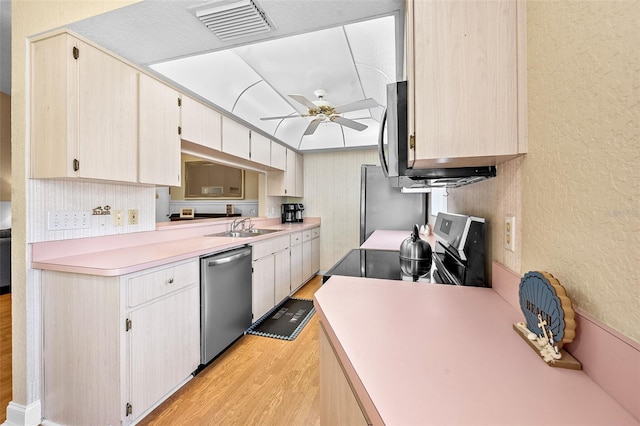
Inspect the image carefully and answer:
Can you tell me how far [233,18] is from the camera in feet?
4.71

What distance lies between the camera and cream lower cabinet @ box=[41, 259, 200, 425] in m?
1.34

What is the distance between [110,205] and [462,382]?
86.9 inches

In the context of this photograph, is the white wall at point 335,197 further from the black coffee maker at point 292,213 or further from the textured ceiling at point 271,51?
the textured ceiling at point 271,51

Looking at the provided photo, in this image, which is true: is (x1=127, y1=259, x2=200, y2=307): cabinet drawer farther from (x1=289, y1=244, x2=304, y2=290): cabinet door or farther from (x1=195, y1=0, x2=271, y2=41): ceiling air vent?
(x1=289, y1=244, x2=304, y2=290): cabinet door

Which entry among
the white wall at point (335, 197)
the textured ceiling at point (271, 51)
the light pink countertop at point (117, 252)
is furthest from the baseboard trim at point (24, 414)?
the white wall at point (335, 197)

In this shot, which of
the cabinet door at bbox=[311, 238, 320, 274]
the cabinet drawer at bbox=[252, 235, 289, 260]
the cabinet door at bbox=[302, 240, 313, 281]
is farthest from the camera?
the cabinet door at bbox=[311, 238, 320, 274]

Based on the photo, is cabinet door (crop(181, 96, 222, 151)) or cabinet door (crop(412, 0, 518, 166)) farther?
cabinet door (crop(181, 96, 222, 151))

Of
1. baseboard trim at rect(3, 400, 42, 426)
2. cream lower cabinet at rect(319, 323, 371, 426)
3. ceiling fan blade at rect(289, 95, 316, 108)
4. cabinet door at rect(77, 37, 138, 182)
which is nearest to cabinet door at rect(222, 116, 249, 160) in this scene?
ceiling fan blade at rect(289, 95, 316, 108)

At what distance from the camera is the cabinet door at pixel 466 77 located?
0.80 m

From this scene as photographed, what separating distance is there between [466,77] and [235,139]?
2.53 m

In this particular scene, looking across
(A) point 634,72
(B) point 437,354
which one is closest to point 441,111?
(A) point 634,72

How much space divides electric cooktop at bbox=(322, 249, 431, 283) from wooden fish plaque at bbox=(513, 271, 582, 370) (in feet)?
1.83

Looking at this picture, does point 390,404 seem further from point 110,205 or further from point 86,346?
point 110,205

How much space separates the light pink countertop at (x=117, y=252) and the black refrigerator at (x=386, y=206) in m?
1.71
